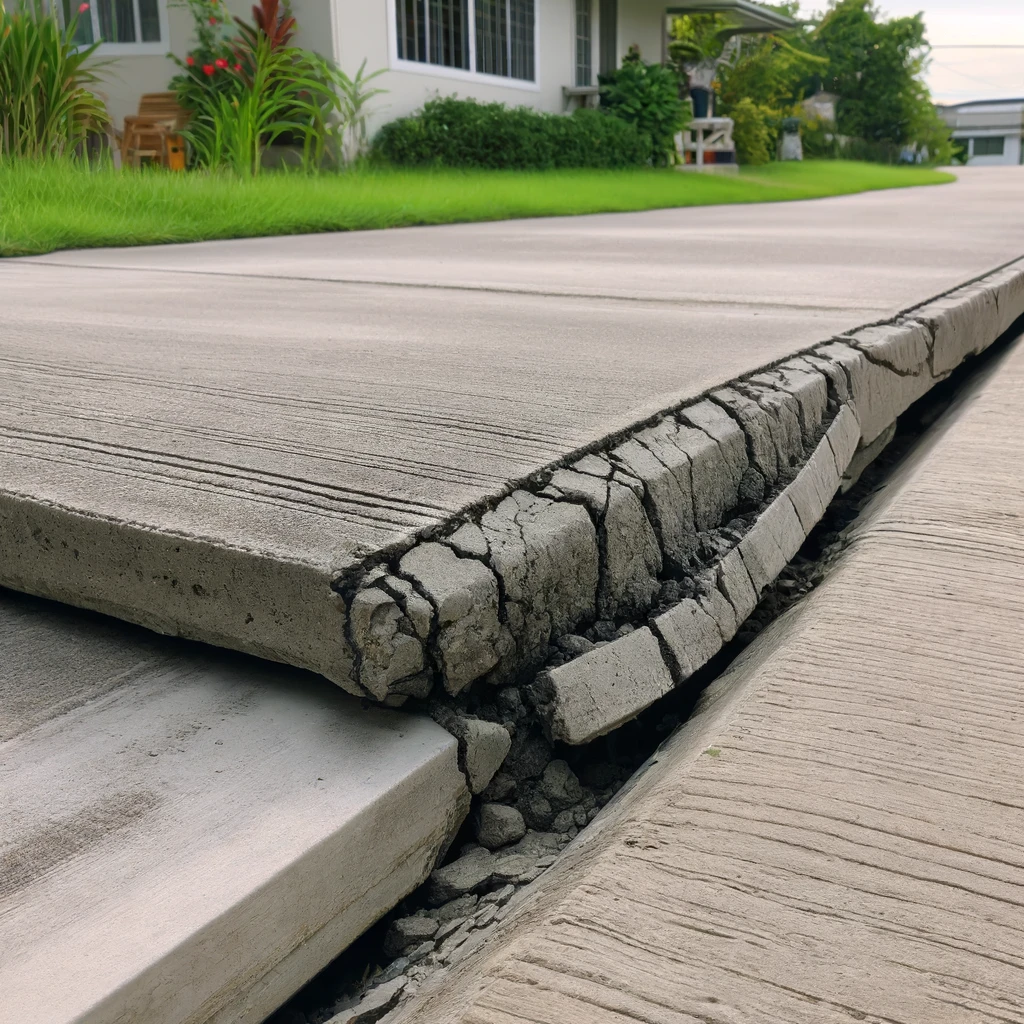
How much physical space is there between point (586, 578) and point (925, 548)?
0.50 metres

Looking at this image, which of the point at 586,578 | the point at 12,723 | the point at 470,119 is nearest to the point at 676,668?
the point at 586,578

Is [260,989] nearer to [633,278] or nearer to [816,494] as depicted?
[816,494]

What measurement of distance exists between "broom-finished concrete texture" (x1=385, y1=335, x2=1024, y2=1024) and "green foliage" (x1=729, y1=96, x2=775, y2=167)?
19.3 metres

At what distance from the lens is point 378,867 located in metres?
0.78

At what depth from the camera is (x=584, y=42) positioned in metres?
14.9

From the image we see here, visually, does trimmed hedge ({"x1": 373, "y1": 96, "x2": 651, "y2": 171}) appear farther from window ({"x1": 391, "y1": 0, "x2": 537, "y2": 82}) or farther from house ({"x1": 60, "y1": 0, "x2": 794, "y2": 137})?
window ({"x1": 391, "y1": 0, "x2": 537, "y2": 82})

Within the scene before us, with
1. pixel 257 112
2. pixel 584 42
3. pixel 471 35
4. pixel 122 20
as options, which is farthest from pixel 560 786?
pixel 584 42

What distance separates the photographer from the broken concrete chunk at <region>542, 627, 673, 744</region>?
921 mm

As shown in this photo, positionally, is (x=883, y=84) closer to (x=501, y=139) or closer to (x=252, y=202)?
(x=501, y=139)

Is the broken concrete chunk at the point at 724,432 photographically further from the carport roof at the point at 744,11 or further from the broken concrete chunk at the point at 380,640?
the carport roof at the point at 744,11

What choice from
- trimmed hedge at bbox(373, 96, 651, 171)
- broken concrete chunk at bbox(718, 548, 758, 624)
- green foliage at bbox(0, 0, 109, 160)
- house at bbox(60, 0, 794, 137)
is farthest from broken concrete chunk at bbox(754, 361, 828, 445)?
trimmed hedge at bbox(373, 96, 651, 171)

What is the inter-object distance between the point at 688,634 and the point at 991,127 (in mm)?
69479

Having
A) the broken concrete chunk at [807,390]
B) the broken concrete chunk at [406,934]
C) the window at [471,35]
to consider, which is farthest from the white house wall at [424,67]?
the broken concrete chunk at [406,934]

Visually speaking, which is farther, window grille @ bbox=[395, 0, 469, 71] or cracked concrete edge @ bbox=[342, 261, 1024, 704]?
window grille @ bbox=[395, 0, 469, 71]
